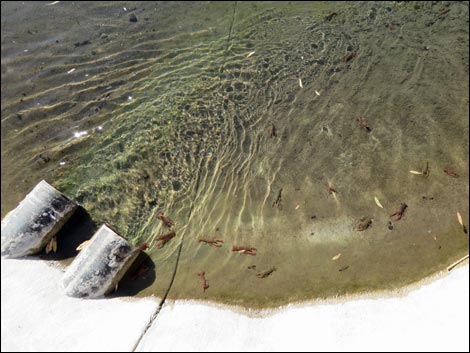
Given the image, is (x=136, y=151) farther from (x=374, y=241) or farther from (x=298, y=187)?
(x=374, y=241)

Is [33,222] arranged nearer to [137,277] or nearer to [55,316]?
[55,316]

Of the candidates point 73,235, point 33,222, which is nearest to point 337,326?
point 73,235

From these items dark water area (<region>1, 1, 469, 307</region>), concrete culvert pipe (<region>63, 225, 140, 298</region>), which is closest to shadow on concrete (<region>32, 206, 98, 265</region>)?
dark water area (<region>1, 1, 469, 307</region>)

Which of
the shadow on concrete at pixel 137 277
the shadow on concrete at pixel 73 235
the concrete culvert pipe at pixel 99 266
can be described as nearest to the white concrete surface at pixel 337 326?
the shadow on concrete at pixel 137 277

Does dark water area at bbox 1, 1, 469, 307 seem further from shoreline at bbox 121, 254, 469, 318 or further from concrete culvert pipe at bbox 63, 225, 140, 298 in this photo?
concrete culvert pipe at bbox 63, 225, 140, 298

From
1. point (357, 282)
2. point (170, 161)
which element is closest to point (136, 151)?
point (170, 161)
